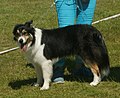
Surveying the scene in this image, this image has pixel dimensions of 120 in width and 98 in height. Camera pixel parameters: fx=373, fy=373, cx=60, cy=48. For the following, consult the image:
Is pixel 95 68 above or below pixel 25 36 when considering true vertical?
below

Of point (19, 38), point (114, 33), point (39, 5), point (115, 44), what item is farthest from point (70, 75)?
point (39, 5)

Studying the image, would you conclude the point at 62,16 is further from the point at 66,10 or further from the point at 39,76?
the point at 39,76

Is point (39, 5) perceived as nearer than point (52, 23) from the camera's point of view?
No

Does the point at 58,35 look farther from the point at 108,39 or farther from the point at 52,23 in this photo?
the point at 52,23

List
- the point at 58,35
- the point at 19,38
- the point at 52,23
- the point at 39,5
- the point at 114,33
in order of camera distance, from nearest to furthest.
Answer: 1. the point at 19,38
2. the point at 58,35
3. the point at 114,33
4. the point at 52,23
5. the point at 39,5

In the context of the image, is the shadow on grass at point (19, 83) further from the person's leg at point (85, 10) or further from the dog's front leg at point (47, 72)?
the person's leg at point (85, 10)

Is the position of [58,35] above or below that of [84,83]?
above

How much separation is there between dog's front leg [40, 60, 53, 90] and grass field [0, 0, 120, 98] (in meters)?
0.10

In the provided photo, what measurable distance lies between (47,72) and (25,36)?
2.27 ft

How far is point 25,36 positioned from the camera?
17.2ft

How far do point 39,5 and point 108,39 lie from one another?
566 cm

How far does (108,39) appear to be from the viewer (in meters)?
8.75

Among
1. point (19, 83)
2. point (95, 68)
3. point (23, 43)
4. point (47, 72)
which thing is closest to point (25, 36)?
point (23, 43)

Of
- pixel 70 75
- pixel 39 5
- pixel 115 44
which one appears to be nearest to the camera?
pixel 70 75
